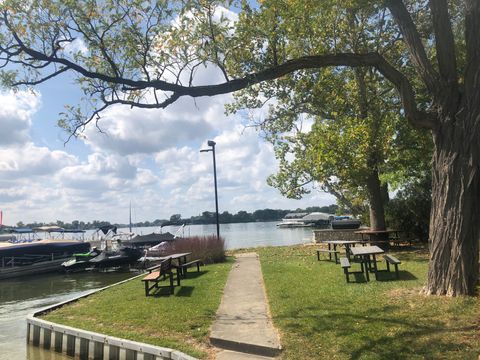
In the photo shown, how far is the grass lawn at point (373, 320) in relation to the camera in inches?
241

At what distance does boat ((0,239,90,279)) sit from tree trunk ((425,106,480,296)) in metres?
28.3

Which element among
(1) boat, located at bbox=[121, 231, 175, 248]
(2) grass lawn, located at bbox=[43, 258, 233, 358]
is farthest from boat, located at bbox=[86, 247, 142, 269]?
(2) grass lawn, located at bbox=[43, 258, 233, 358]

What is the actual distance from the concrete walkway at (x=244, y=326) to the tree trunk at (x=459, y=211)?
11.3ft

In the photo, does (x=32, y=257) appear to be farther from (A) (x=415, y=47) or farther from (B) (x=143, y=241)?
(A) (x=415, y=47)

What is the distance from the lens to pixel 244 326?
7938mm

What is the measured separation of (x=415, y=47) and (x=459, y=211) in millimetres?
3431

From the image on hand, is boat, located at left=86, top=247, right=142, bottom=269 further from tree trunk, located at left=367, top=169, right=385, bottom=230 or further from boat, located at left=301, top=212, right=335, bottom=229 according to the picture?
boat, located at left=301, top=212, right=335, bottom=229

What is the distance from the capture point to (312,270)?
545 inches

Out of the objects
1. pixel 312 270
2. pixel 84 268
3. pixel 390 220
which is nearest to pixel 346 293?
pixel 312 270

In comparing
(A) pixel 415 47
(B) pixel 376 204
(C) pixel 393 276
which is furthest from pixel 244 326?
(B) pixel 376 204

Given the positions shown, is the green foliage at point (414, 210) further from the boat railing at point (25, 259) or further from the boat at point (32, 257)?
the boat railing at point (25, 259)

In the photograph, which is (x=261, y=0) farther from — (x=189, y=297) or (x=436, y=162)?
(x=189, y=297)

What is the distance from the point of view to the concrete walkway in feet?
22.2

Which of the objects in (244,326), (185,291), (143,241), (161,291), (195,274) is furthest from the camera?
(143,241)
